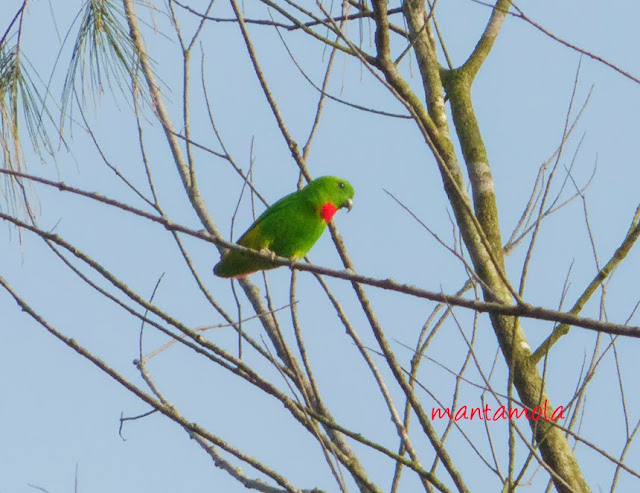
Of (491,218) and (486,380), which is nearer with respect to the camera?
(486,380)

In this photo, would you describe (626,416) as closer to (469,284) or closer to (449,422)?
(449,422)

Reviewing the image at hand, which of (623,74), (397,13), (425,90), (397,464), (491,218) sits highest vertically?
(397,13)

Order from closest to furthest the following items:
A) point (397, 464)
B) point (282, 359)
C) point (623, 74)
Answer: point (623, 74)
point (397, 464)
point (282, 359)

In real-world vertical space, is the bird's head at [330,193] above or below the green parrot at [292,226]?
above

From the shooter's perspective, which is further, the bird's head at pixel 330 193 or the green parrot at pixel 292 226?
the bird's head at pixel 330 193

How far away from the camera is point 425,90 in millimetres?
3803

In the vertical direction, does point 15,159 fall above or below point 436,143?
below

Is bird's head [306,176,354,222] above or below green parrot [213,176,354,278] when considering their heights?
above

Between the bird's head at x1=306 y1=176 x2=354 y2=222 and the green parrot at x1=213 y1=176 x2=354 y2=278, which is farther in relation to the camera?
the bird's head at x1=306 y1=176 x2=354 y2=222

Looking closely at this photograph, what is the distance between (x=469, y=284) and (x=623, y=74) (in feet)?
4.46

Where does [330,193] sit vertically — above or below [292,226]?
above

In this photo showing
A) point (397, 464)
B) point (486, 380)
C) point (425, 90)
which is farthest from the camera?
point (425, 90)

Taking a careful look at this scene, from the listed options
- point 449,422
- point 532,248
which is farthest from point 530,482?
point 532,248

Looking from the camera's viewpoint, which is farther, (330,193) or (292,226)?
Answer: (330,193)
